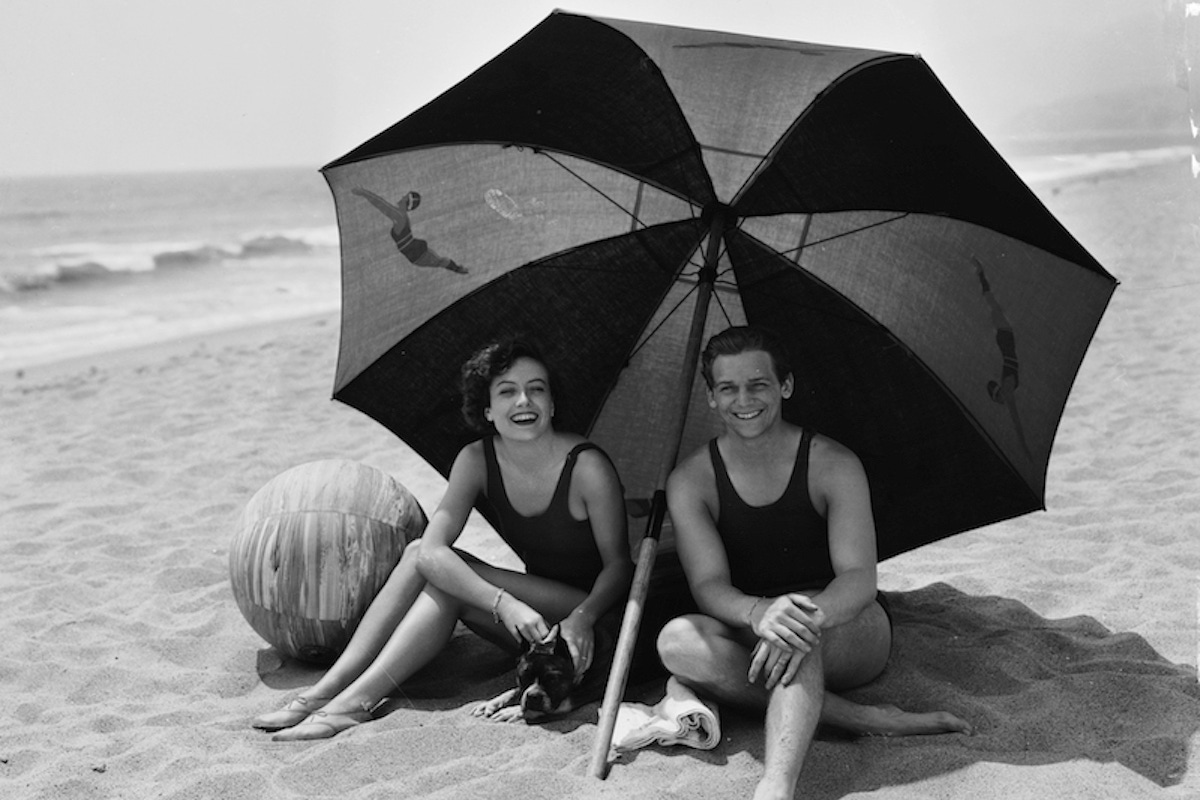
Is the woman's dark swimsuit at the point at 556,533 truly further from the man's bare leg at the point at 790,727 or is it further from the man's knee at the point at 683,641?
the man's bare leg at the point at 790,727

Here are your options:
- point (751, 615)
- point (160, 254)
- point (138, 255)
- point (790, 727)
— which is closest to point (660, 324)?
point (751, 615)

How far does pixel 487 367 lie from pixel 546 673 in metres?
1.03

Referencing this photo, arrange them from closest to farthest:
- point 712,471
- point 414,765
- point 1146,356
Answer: point 414,765
point 712,471
point 1146,356

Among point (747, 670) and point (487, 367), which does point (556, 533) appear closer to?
point (487, 367)

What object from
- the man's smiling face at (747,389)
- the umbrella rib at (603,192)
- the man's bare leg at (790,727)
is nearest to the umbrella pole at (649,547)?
the umbrella rib at (603,192)

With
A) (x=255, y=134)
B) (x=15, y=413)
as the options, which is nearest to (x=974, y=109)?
(x=15, y=413)

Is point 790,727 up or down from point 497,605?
down

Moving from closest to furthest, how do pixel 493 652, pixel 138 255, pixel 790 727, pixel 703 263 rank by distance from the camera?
pixel 790 727
pixel 703 263
pixel 493 652
pixel 138 255

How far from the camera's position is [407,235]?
14.0ft

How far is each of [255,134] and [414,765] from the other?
45367 mm

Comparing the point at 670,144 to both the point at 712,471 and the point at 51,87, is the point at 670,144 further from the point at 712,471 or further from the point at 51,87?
the point at 51,87

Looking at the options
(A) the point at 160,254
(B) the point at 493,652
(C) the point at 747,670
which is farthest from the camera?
(A) the point at 160,254

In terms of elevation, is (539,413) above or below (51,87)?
below

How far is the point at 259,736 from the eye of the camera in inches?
151
